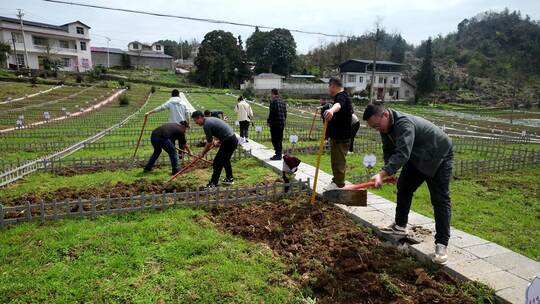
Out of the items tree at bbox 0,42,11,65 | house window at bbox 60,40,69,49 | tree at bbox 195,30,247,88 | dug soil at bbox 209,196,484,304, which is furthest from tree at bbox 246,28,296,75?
dug soil at bbox 209,196,484,304

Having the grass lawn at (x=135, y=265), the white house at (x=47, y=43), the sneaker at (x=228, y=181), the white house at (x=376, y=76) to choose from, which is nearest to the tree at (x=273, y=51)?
the white house at (x=376, y=76)

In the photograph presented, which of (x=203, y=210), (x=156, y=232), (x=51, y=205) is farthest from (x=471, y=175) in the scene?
(x=51, y=205)

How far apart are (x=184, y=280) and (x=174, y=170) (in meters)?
4.39

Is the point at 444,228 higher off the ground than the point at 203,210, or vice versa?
the point at 444,228

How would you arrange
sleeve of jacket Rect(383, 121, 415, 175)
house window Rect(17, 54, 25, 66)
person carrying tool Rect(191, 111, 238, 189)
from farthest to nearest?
house window Rect(17, 54, 25, 66) → person carrying tool Rect(191, 111, 238, 189) → sleeve of jacket Rect(383, 121, 415, 175)

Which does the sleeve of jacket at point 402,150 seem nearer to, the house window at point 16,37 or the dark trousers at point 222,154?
the dark trousers at point 222,154

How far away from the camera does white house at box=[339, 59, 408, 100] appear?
58.3 metres

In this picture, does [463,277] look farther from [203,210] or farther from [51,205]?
[51,205]

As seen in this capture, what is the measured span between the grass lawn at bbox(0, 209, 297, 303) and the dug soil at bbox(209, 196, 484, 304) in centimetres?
27

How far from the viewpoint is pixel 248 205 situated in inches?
227

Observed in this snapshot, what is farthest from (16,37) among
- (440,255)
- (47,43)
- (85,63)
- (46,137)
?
(440,255)

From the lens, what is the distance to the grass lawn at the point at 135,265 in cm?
326

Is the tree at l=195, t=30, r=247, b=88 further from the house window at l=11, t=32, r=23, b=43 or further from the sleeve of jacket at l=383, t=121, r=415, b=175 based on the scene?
the sleeve of jacket at l=383, t=121, r=415, b=175

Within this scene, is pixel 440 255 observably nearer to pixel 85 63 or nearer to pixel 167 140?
pixel 167 140
